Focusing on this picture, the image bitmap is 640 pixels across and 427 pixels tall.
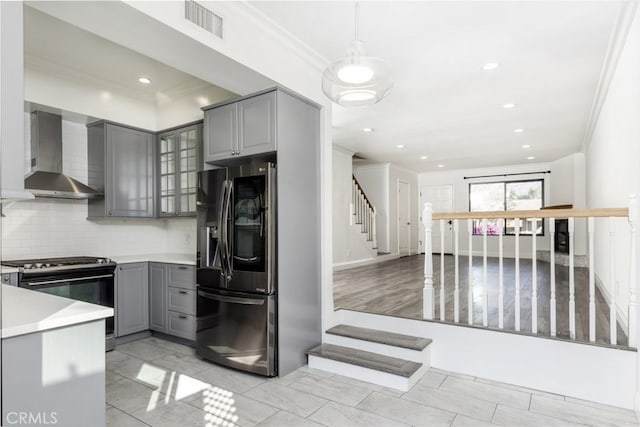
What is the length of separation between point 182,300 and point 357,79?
2926 mm

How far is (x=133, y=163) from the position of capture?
14.1ft

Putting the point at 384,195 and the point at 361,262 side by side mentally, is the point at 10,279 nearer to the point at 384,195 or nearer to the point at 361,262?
the point at 361,262

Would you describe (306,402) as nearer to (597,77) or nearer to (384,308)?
(384,308)

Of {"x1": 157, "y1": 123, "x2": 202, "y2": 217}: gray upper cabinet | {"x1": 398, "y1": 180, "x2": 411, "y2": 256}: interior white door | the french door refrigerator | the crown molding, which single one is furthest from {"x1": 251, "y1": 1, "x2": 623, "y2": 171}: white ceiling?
{"x1": 398, "y1": 180, "x2": 411, "y2": 256}: interior white door

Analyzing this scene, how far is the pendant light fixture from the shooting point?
2.19 m

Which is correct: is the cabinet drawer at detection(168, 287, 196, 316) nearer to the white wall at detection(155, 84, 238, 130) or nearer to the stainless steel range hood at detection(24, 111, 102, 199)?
the stainless steel range hood at detection(24, 111, 102, 199)

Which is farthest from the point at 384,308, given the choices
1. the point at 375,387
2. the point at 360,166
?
the point at 360,166

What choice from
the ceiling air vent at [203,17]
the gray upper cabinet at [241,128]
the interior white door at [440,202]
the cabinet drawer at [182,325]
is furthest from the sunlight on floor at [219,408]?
the interior white door at [440,202]

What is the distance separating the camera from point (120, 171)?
13.7 ft

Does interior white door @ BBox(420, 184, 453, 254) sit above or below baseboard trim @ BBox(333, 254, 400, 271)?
above

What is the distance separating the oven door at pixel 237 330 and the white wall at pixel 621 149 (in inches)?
100

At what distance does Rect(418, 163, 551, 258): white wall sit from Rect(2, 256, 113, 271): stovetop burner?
901 centimetres

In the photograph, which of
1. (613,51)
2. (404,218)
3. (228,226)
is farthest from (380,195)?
(228,226)

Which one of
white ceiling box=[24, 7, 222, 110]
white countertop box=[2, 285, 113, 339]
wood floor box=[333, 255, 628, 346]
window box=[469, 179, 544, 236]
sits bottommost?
wood floor box=[333, 255, 628, 346]
